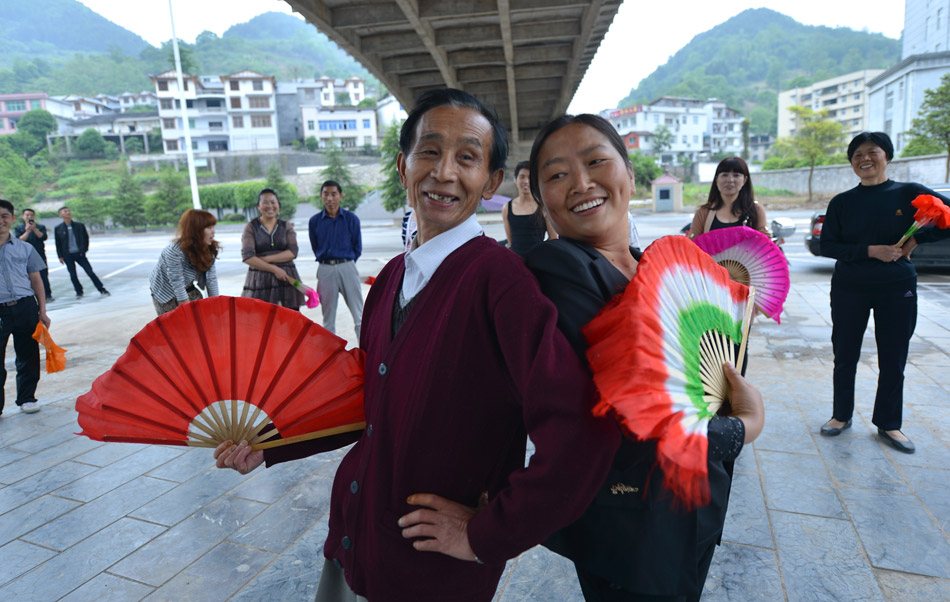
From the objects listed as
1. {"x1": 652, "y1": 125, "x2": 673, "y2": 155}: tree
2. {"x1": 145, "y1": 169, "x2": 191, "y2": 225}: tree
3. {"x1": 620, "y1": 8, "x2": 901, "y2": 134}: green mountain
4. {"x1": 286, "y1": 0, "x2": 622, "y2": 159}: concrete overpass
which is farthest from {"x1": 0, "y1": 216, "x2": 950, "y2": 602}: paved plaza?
{"x1": 620, "y1": 8, "x2": 901, "y2": 134}: green mountain

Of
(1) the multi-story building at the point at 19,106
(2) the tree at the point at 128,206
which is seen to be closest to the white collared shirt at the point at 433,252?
(2) the tree at the point at 128,206

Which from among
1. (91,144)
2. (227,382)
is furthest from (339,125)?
(227,382)

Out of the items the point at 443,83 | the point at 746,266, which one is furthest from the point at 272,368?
the point at 443,83

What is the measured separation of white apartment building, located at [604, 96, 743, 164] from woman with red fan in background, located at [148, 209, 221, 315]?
218 ft

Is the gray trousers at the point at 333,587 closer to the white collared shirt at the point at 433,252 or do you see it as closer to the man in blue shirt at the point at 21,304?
the white collared shirt at the point at 433,252

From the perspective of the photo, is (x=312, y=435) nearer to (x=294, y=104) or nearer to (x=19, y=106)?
(x=294, y=104)

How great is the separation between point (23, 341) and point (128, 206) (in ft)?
140

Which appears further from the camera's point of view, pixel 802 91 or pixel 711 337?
pixel 802 91

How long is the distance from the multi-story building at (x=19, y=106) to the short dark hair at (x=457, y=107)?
92.3 meters

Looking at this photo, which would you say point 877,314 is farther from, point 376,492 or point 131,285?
point 131,285

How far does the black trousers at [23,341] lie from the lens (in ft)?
15.4

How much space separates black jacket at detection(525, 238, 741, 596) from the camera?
1048 mm

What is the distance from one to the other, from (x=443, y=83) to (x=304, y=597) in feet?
43.4

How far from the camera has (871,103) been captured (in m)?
48.9
